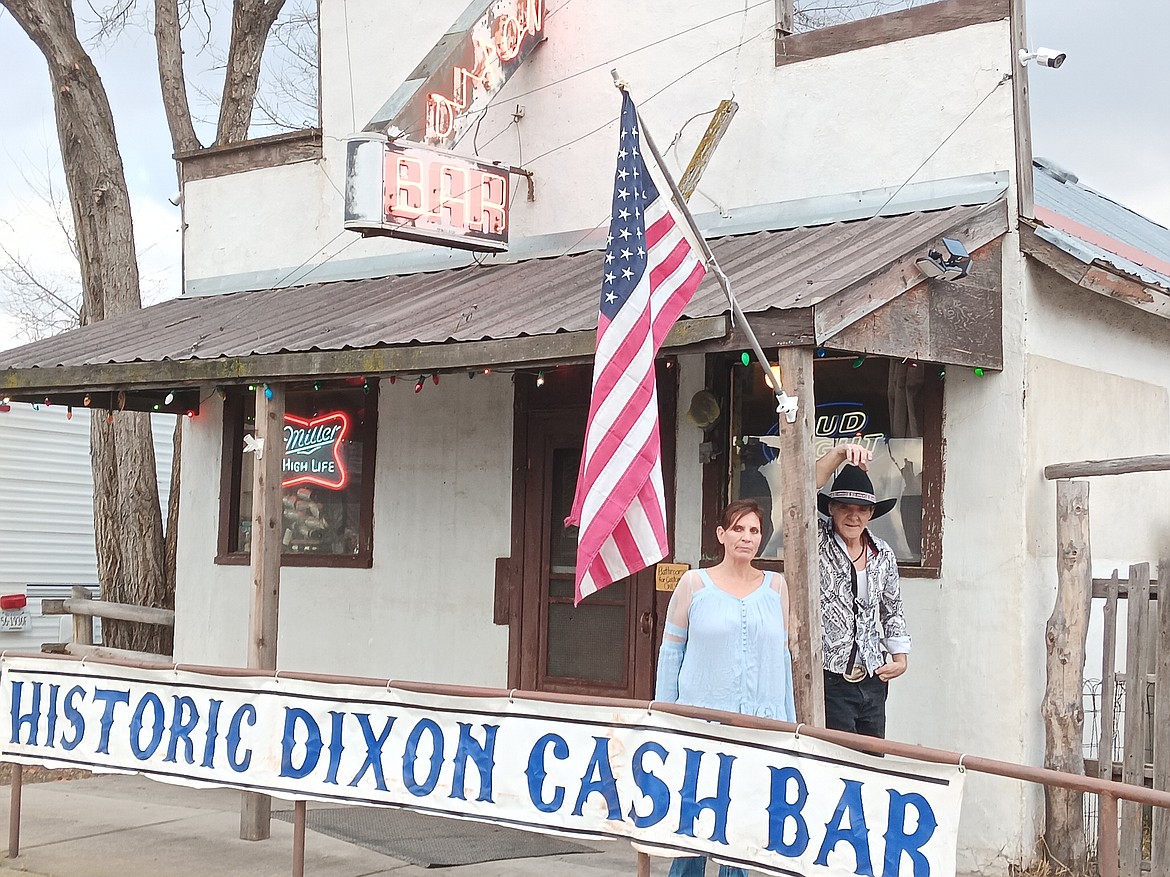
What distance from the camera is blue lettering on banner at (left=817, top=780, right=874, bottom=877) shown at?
4859mm

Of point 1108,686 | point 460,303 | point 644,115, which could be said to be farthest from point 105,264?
point 1108,686

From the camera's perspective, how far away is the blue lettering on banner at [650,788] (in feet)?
17.9

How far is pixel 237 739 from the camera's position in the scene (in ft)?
22.3

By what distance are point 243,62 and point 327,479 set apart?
21.8 feet

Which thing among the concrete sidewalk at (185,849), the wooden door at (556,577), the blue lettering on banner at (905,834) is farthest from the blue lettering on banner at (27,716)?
the blue lettering on banner at (905,834)

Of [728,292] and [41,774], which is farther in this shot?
[41,774]

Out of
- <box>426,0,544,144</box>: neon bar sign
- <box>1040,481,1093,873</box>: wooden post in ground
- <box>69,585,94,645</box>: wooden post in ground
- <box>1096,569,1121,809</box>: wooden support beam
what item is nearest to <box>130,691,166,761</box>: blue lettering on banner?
<box>426,0,544,144</box>: neon bar sign

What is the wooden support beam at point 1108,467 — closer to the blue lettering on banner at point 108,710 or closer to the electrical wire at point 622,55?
the electrical wire at point 622,55

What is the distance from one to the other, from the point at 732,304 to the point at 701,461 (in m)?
2.60

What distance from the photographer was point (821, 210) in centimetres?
813

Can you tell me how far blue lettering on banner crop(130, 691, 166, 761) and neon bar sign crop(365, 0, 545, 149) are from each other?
11.3ft

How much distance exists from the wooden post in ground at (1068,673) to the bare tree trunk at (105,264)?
8.35 m

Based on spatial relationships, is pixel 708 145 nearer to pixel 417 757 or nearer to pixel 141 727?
pixel 417 757

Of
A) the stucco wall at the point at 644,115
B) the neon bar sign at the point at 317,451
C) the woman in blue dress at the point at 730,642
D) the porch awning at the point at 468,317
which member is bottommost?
the woman in blue dress at the point at 730,642
